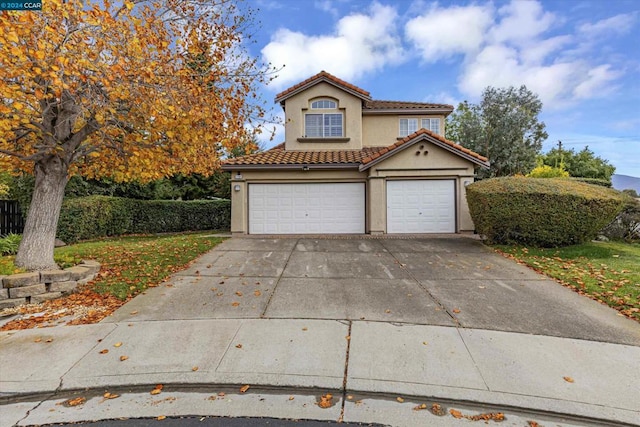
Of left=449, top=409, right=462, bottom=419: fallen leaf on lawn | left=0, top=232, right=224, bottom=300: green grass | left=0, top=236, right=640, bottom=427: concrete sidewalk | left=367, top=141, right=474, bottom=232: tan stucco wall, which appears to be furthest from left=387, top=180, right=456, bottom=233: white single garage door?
left=449, top=409, right=462, bottom=419: fallen leaf on lawn

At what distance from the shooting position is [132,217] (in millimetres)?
15234

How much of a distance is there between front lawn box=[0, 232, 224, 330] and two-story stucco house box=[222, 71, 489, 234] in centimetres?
356

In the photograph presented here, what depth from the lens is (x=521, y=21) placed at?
9.67m

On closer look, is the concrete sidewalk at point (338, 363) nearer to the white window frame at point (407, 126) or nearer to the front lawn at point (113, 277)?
the front lawn at point (113, 277)

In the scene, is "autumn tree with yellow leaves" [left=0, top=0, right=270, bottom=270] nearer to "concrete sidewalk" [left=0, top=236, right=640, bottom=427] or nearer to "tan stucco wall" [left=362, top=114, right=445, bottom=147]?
"concrete sidewalk" [left=0, top=236, right=640, bottom=427]

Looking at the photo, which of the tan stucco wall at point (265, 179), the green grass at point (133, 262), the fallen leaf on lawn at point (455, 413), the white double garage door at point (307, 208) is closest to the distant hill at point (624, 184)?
the white double garage door at point (307, 208)

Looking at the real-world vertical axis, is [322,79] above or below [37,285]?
above

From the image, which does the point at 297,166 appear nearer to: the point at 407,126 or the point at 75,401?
the point at 407,126

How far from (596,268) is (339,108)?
1123 cm

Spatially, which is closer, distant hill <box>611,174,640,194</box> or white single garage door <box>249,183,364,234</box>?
white single garage door <box>249,183,364,234</box>

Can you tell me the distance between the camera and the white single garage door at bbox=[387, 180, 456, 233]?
12727mm

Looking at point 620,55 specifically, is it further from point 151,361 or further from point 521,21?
point 151,361

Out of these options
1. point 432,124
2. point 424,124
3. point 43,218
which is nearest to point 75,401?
point 43,218

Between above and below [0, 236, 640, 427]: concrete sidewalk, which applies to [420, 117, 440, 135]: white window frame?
above
